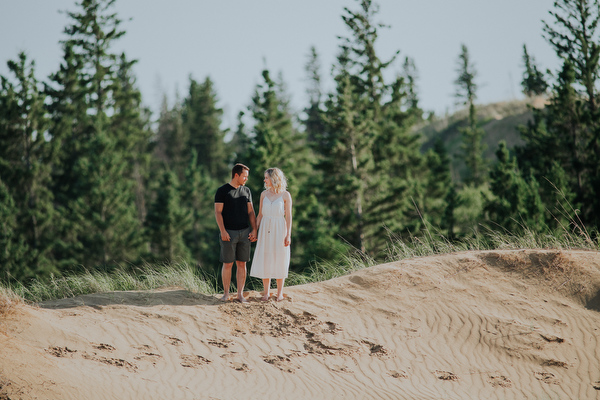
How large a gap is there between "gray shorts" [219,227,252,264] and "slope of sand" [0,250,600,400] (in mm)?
817

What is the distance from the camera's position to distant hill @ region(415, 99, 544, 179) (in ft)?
200

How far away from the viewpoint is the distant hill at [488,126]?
61000 millimetres

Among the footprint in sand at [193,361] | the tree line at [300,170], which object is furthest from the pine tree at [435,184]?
the footprint in sand at [193,361]

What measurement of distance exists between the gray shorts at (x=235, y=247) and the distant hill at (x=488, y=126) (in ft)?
170

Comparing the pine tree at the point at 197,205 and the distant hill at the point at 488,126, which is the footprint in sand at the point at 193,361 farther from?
the distant hill at the point at 488,126

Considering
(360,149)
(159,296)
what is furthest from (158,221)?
(159,296)

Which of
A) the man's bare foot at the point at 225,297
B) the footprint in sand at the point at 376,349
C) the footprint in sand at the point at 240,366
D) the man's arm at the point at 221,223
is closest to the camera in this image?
the footprint in sand at the point at 240,366

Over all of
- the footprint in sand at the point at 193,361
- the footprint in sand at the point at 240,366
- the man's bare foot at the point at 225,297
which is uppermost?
the man's bare foot at the point at 225,297

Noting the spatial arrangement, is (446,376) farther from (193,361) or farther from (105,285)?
(105,285)

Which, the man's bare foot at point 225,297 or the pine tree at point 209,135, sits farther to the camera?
the pine tree at point 209,135

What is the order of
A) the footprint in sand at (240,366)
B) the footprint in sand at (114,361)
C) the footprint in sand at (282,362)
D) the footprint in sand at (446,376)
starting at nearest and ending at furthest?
1. the footprint in sand at (114,361)
2. the footprint in sand at (240,366)
3. the footprint in sand at (282,362)
4. the footprint in sand at (446,376)

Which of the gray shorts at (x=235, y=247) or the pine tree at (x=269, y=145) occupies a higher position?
the pine tree at (x=269, y=145)

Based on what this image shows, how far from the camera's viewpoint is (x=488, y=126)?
212 feet

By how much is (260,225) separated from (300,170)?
3037 cm
